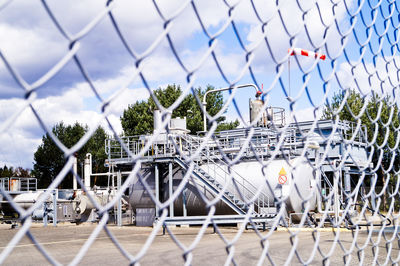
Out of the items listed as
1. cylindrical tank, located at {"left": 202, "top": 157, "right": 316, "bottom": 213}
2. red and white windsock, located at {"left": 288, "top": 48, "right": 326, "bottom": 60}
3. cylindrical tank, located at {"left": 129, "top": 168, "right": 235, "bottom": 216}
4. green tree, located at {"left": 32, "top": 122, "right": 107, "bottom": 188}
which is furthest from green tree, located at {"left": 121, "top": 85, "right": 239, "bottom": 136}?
red and white windsock, located at {"left": 288, "top": 48, "right": 326, "bottom": 60}

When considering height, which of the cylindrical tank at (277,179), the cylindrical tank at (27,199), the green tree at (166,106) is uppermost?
the green tree at (166,106)

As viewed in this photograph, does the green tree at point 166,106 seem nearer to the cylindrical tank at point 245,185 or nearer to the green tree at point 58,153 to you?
the green tree at point 58,153

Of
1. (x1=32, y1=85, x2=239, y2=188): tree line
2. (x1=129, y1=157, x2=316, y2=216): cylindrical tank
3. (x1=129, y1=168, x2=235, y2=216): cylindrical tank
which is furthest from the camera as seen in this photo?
(x1=32, y1=85, x2=239, y2=188): tree line

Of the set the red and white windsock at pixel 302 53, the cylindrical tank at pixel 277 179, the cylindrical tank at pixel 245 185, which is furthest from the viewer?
the cylindrical tank at pixel 245 185

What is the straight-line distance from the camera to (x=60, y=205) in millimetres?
24766

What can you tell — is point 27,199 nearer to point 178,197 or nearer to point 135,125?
point 178,197


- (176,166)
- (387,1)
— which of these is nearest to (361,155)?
(176,166)

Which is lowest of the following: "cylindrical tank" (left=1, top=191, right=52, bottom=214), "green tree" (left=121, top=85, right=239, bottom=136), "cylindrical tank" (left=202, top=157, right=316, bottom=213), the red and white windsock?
"cylindrical tank" (left=1, top=191, right=52, bottom=214)

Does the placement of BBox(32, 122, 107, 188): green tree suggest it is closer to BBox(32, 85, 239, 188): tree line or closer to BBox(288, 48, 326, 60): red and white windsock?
BBox(32, 85, 239, 188): tree line

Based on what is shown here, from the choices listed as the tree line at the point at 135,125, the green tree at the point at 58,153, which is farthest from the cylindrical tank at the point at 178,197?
the green tree at the point at 58,153

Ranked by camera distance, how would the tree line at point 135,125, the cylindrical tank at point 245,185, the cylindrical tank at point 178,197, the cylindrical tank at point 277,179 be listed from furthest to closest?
the tree line at point 135,125, the cylindrical tank at point 178,197, the cylindrical tank at point 245,185, the cylindrical tank at point 277,179

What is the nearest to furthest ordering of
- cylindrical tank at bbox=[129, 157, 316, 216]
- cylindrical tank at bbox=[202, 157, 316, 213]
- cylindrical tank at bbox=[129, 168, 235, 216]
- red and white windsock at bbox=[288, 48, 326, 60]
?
red and white windsock at bbox=[288, 48, 326, 60], cylindrical tank at bbox=[202, 157, 316, 213], cylindrical tank at bbox=[129, 157, 316, 216], cylindrical tank at bbox=[129, 168, 235, 216]

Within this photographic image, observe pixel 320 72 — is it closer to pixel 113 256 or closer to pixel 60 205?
pixel 113 256

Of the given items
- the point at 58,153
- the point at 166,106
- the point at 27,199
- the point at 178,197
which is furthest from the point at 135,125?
the point at 178,197
